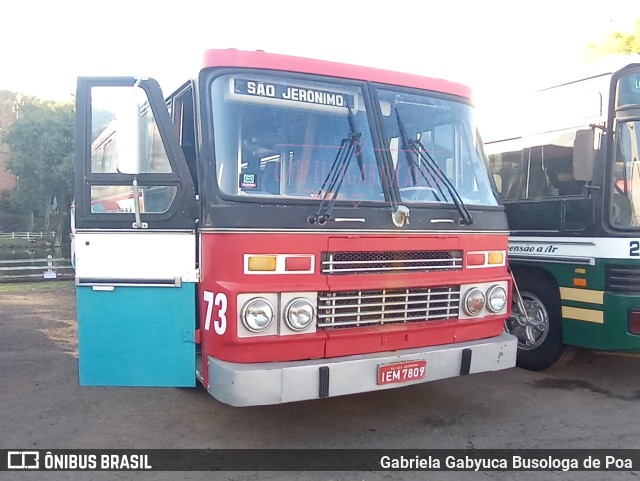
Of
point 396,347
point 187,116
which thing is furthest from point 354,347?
point 187,116

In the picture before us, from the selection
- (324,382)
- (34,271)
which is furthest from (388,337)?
(34,271)

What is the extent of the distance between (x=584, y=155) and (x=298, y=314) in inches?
126

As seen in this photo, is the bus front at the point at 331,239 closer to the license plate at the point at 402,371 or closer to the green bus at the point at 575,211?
the license plate at the point at 402,371

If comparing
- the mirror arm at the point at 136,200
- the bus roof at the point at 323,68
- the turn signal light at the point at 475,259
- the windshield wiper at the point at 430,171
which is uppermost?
the bus roof at the point at 323,68

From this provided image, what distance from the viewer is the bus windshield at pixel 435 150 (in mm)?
4617

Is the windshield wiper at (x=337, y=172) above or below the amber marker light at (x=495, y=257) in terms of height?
above

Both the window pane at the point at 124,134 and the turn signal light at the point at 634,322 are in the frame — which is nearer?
the window pane at the point at 124,134

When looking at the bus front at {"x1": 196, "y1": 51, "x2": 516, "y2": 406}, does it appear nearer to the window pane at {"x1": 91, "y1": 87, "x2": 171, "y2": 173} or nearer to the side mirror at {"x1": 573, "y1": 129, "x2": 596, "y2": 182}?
the window pane at {"x1": 91, "y1": 87, "x2": 171, "y2": 173}

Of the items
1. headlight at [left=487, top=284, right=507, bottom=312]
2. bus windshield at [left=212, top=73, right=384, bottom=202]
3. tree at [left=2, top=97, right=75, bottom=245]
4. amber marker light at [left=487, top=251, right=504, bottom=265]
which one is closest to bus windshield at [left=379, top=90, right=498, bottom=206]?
bus windshield at [left=212, top=73, right=384, bottom=202]

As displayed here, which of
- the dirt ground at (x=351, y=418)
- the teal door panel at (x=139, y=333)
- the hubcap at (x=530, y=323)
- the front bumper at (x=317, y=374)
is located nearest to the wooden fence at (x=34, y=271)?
the dirt ground at (x=351, y=418)

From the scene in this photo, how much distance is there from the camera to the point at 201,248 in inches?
163

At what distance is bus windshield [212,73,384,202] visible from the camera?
409cm

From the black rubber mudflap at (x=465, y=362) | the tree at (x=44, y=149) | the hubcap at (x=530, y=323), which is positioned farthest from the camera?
the tree at (x=44, y=149)

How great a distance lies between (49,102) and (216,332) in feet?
124
